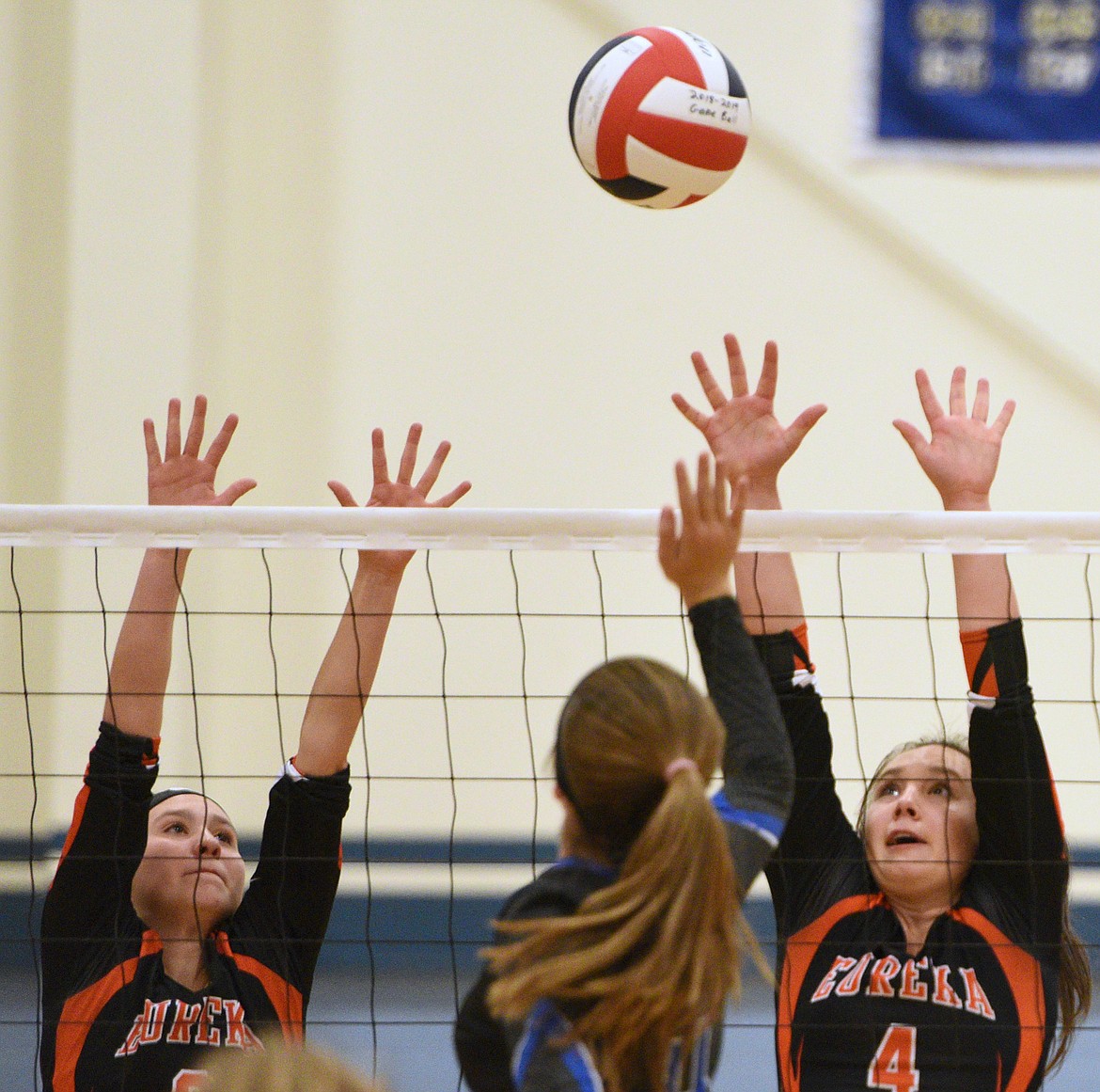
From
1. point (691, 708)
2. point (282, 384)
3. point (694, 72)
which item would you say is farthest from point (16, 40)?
point (691, 708)

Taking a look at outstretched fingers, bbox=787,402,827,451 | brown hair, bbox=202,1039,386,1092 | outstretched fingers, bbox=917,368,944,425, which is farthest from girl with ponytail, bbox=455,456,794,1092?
outstretched fingers, bbox=917,368,944,425

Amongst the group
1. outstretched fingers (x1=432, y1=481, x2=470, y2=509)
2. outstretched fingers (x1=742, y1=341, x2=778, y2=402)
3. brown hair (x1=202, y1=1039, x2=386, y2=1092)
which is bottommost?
brown hair (x1=202, y1=1039, x2=386, y2=1092)

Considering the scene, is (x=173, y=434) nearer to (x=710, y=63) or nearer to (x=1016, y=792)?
(x=710, y=63)

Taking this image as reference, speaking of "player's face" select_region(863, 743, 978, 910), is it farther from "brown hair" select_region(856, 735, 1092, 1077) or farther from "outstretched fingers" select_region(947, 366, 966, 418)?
"outstretched fingers" select_region(947, 366, 966, 418)

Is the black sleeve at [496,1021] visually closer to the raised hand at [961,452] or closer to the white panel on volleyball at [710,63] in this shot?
the raised hand at [961,452]

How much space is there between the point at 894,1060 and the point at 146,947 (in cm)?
127

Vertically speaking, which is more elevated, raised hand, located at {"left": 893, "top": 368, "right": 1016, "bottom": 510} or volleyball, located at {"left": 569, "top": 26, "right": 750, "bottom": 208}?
volleyball, located at {"left": 569, "top": 26, "right": 750, "bottom": 208}

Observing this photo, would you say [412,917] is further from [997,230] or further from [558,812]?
[997,230]

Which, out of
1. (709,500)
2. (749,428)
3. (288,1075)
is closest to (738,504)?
(709,500)

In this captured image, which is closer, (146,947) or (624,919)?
(624,919)

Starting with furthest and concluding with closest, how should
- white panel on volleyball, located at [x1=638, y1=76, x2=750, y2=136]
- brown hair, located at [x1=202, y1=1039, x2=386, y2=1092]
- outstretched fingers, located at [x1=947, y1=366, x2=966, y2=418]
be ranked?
1. white panel on volleyball, located at [x1=638, y1=76, x2=750, y2=136]
2. outstretched fingers, located at [x1=947, y1=366, x2=966, y2=418]
3. brown hair, located at [x1=202, y1=1039, x2=386, y2=1092]

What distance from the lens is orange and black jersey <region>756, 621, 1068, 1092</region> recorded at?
2.38 m

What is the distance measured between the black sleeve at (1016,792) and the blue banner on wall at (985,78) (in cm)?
318

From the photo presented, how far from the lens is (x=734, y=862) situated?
162cm
